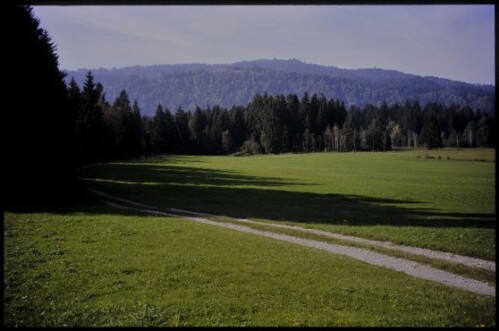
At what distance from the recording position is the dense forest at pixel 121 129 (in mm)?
34562

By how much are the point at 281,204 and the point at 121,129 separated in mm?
76961

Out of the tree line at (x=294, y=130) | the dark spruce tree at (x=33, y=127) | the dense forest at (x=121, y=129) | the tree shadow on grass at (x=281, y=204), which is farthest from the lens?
the tree line at (x=294, y=130)

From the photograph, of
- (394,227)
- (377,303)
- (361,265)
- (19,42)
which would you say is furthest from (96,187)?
(377,303)

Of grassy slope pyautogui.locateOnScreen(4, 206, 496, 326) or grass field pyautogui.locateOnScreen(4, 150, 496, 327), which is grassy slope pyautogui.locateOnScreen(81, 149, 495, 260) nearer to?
grass field pyautogui.locateOnScreen(4, 150, 496, 327)

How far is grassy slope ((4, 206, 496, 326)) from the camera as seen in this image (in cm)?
1155

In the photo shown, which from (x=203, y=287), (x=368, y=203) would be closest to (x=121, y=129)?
(x=368, y=203)

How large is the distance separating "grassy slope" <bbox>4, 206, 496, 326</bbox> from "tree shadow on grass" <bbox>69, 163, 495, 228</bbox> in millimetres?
13330

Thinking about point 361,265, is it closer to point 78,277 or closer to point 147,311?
point 147,311

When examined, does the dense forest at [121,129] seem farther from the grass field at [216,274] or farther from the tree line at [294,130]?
the grass field at [216,274]

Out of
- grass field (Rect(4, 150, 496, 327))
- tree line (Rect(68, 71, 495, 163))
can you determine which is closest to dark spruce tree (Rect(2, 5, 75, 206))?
grass field (Rect(4, 150, 496, 327))

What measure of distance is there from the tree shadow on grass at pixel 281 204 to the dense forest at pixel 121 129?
8.40 metres

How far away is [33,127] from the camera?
35.4 m

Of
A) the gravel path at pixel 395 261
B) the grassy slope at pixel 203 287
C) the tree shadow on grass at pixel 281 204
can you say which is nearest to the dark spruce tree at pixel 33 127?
the tree shadow on grass at pixel 281 204

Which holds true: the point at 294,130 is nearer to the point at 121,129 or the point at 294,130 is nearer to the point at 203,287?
the point at 121,129
